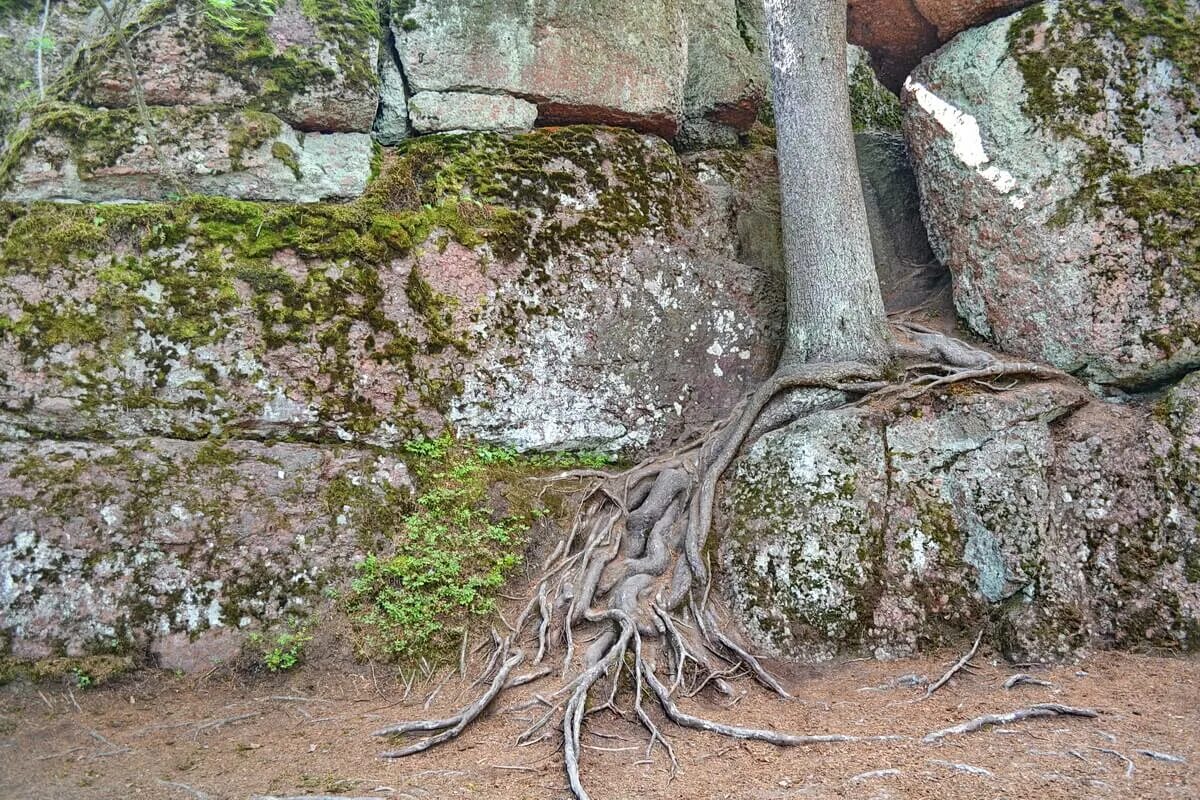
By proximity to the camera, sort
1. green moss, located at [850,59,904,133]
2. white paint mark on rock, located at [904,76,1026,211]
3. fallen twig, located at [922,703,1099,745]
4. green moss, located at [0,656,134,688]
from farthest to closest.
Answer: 1. green moss, located at [850,59,904,133]
2. white paint mark on rock, located at [904,76,1026,211]
3. green moss, located at [0,656,134,688]
4. fallen twig, located at [922,703,1099,745]

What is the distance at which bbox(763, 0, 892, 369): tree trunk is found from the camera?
528cm

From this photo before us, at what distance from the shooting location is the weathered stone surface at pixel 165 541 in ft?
13.3

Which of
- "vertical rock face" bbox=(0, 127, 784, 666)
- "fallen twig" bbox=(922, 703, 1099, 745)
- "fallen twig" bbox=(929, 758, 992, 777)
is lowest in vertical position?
"fallen twig" bbox=(922, 703, 1099, 745)

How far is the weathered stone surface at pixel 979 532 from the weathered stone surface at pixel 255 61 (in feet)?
13.9

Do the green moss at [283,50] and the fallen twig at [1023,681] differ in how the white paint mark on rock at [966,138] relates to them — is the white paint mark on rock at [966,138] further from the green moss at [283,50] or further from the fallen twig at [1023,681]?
the green moss at [283,50]

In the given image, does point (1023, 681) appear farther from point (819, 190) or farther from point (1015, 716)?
point (819, 190)

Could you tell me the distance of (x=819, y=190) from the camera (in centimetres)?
537

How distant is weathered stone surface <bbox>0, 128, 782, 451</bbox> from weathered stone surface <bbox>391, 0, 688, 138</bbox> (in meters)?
0.30

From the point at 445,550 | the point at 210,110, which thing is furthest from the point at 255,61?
the point at 445,550

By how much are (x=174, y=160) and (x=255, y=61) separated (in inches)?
38.6

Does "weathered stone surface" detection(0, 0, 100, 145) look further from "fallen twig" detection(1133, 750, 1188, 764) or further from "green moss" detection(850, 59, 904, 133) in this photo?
"fallen twig" detection(1133, 750, 1188, 764)

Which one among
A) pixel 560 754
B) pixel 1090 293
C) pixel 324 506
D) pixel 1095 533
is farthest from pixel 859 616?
pixel 324 506

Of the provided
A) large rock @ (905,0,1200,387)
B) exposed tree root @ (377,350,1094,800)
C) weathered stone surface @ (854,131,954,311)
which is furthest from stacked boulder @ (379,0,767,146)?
exposed tree root @ (377,350,1094,800)

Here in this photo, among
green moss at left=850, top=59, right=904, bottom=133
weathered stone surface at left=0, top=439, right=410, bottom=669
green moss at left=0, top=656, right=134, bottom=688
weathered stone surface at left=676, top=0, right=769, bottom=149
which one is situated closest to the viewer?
green moss at left=0, top=656, right=134, bottom=688
